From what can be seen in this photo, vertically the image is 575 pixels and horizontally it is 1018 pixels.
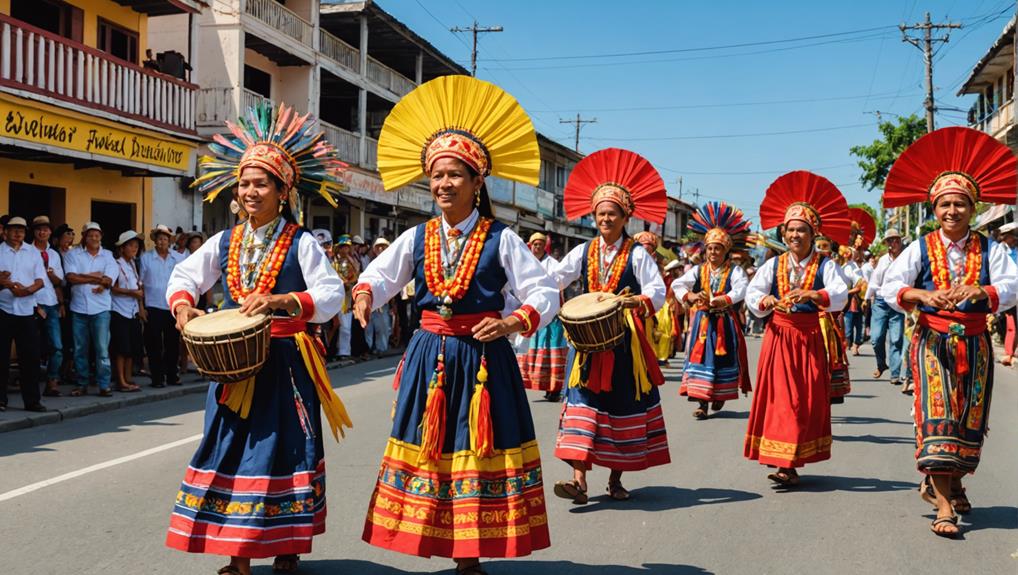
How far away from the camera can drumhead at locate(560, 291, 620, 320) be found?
242 inches

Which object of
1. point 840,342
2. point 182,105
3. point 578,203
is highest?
point 182,105

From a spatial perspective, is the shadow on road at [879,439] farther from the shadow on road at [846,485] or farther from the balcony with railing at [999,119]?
the balcony with railing at [999,119]

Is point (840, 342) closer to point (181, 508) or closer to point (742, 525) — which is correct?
point (742, 525)

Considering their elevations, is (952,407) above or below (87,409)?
above

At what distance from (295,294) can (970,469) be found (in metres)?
4.17

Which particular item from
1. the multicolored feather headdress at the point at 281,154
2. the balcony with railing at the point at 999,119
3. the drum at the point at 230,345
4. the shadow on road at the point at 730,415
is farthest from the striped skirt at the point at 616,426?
the balcony with railing at the point at 999,119

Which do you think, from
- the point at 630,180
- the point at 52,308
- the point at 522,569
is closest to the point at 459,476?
the point at 522,569

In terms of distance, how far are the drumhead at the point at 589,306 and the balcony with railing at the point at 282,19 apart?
1781cm

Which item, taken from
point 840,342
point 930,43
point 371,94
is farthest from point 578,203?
point 930,43

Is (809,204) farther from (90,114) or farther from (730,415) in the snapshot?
(90,114)

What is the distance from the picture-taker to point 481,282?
481 centimetres

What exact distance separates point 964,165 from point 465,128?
344 centimetres

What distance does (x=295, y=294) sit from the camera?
475 centimetres

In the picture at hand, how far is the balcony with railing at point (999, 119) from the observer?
3255 centimetres
